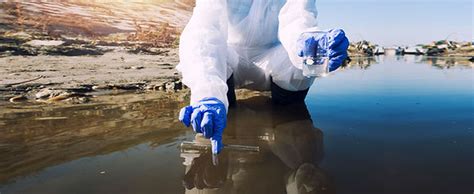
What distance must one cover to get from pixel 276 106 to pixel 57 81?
2.13 m

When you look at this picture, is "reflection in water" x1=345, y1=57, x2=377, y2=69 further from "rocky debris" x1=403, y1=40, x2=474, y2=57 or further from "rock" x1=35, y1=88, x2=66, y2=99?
"rock" x1=35, y1=88, x2=66, y2=99

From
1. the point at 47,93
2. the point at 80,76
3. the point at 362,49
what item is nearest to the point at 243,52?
the point at 47,93

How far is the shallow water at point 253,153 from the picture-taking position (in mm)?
1208

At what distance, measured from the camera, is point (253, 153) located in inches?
59.7

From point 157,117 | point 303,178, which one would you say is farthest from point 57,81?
point 303,178

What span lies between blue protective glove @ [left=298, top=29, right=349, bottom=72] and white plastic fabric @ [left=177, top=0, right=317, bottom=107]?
6.1 inches

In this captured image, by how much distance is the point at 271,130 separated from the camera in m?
1.91

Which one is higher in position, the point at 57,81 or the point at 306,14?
the point at 306,14

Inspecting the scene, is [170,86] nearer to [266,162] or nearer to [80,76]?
[80,76]

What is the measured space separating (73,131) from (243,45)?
100 cm

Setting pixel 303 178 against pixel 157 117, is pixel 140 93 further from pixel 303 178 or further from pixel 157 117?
pixel 303 178

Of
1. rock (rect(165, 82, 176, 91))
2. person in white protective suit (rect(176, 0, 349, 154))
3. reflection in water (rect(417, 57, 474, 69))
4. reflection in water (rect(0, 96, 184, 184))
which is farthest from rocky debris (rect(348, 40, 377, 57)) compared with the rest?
reflection in water (rect(0, 96, 184, 184))

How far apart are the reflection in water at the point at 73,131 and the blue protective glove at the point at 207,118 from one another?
427mm

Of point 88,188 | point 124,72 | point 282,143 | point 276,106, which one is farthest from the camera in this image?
point 124,72
